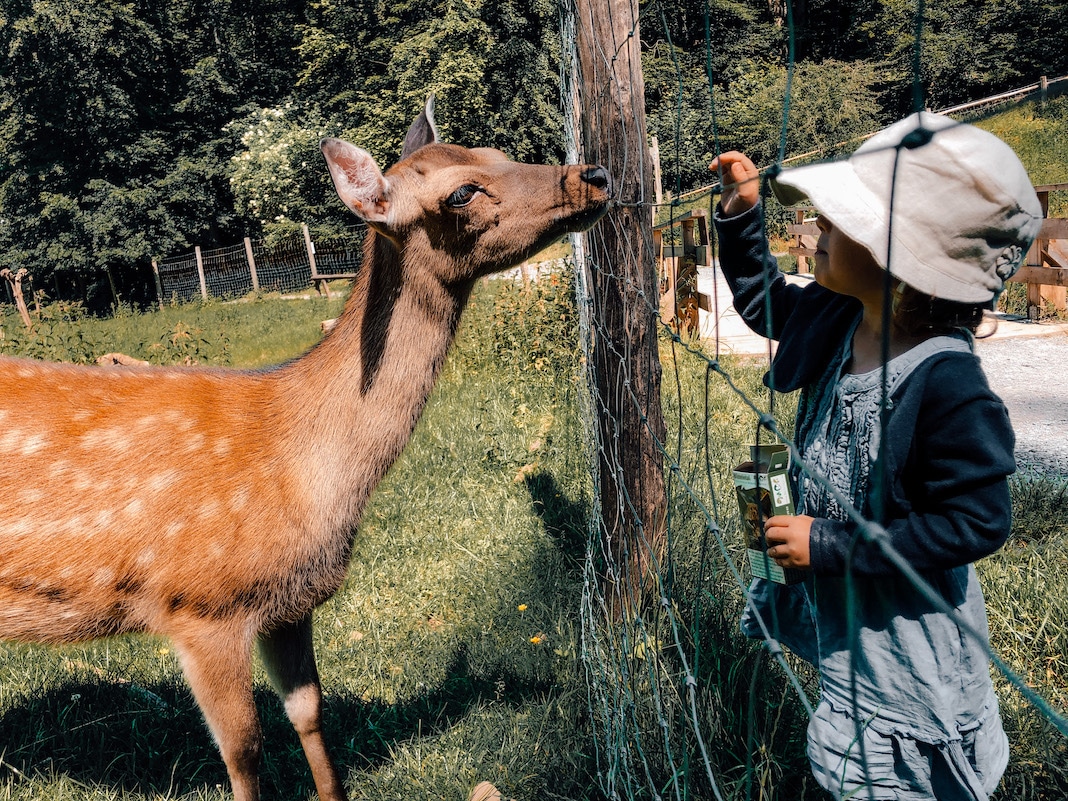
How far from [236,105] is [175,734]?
1453 inches

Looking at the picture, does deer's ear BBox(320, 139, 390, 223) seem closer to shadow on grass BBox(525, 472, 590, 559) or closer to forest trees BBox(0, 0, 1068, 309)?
shadow on grass BBox(525, 472, 590, 559)

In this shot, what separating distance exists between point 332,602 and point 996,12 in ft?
37.7

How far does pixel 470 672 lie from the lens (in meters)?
3.18

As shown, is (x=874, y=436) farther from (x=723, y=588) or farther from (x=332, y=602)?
(x=332, y=602)

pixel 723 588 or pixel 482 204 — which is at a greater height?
pixel 482 204

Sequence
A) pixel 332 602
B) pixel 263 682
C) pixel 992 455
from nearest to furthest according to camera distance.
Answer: pixel 992 455 → pixel 263 682 → pixel 332 602

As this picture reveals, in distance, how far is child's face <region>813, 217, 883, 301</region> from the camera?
1612mm

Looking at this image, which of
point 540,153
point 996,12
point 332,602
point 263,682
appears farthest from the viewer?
point 540,153

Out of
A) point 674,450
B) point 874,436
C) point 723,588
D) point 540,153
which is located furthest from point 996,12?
point 540,153

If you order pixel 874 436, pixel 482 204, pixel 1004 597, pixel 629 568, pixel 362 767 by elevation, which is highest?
pixel 482 204

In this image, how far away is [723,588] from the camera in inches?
113

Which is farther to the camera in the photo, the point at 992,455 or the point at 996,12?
the point at 996,12

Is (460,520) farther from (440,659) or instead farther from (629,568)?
(629,568)

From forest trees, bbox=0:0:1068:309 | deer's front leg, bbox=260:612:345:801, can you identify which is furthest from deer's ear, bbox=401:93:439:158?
forest trees, bbox=0:0:1068:309
